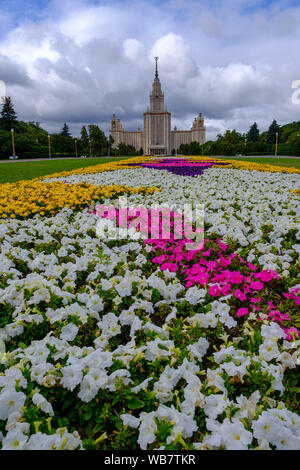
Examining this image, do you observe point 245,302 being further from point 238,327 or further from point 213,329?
point 213,329

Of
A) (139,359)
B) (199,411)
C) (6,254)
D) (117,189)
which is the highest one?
(117,189)

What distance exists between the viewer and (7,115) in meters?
60.7

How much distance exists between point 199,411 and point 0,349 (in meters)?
1.42

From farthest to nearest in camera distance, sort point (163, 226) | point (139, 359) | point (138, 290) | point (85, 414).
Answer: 1. point (163, 226)
2. point (138, 290)
3. point (139, 359)
4. point (85, 414)

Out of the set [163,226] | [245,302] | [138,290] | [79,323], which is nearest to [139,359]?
[79,323]

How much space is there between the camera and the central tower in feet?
388

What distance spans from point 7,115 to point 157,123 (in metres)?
71.3

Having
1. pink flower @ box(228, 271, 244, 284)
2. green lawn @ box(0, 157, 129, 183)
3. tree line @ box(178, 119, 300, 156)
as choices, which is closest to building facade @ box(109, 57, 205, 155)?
tree line @ box(178, 119, 300, 156)

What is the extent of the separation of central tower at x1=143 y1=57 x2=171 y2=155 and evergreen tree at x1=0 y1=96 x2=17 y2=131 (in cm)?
6326

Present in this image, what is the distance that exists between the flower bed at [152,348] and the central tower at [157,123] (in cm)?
11821

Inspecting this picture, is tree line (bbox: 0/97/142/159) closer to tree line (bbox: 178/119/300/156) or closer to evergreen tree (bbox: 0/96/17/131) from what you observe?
evergreen tree (bbox: 0/96/17/131)

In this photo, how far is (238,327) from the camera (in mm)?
2541

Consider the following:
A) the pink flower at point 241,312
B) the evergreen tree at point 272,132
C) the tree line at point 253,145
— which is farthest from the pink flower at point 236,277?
the evergreen tree at point 272,132

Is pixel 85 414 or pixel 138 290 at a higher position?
pixel 138 290
